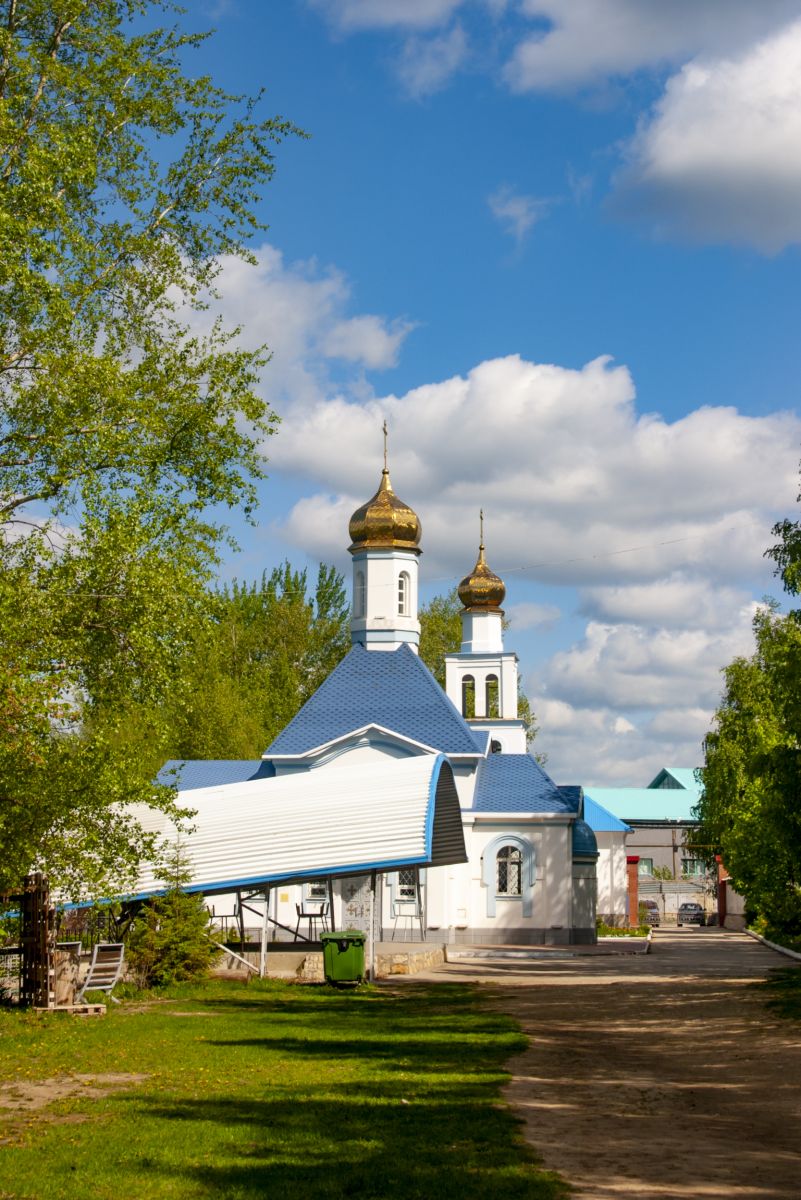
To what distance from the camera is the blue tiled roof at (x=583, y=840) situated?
40094 mm

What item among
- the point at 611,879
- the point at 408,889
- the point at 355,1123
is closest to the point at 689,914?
the point at 611,879

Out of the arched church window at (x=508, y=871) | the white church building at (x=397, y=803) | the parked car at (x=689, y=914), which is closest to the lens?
the white church building at (x=397, y=803)

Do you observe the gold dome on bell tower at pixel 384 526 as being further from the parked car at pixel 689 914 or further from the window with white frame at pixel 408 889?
the parked car at pixel 689 914

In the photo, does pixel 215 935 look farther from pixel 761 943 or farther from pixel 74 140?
pixel 761 943

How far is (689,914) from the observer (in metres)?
66.9

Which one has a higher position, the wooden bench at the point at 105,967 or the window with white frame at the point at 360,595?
the window with white frame at the point at 360,595

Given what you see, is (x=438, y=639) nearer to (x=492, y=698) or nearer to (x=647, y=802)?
(x=492, y=698)

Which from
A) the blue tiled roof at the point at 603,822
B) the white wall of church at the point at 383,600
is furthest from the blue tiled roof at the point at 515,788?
the blue tiled roof at the point at 603,822

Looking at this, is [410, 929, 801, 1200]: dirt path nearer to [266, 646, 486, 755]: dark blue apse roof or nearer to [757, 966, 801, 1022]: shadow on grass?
[757, 966, 801, 1022]: shadow on grass

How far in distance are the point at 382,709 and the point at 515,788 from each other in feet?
13.9

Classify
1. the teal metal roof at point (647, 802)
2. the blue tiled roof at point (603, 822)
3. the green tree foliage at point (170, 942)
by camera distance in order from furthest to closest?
1. the teal metal roof at point (647, 802)
2. the blue tiled roof at point (603, 822)
3. the green tree foliage at point (170, 942)

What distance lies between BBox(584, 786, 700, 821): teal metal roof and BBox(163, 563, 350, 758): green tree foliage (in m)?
→ 31.3

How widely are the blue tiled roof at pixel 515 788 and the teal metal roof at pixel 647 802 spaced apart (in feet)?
161

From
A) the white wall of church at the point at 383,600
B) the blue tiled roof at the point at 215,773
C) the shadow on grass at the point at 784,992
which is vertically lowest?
the shadow on grass at the point at 784,992
